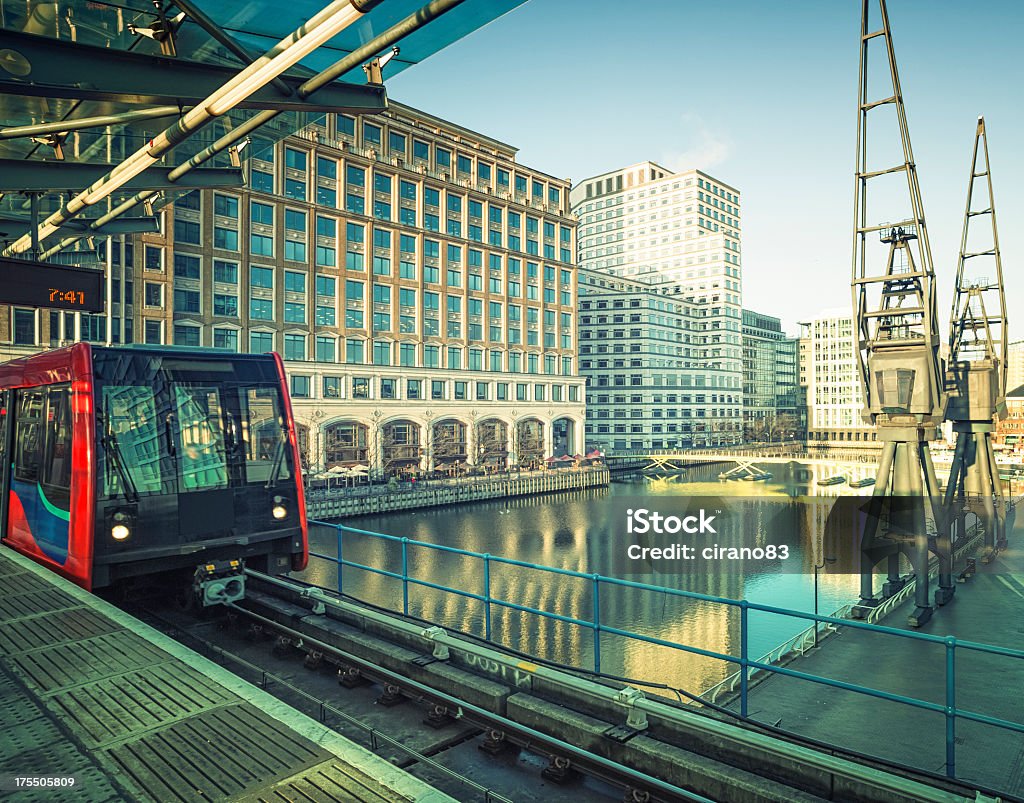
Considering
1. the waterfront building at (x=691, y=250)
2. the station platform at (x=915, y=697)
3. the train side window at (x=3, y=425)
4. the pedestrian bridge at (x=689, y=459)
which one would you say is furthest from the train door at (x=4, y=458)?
the waterfront building at (x=691, y=250)

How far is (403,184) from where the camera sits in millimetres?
63812

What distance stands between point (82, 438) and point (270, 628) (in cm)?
337

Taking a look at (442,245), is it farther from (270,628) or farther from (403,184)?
(270,628)

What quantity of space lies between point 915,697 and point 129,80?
67.3ft

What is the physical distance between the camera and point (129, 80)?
6.65 metres

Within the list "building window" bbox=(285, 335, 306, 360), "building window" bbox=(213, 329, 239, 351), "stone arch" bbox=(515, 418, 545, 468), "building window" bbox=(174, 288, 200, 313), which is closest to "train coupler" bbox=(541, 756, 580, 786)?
"building window" bbox=(213, 329, 239, 351)

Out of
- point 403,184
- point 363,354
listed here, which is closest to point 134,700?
point 363,354

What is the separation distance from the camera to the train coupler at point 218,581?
349 inches

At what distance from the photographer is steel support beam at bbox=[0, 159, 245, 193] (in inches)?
369

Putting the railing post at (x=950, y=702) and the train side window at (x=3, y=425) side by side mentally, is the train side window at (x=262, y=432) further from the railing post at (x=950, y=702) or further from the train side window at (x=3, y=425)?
the railing post at (x=950, y=702)

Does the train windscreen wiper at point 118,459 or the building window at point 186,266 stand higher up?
the building window at point 186,266

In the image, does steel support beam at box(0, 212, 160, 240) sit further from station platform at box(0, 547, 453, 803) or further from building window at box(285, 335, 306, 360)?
building window at box(285, 335, 306, 360)

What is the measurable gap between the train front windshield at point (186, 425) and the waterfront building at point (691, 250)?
99.8 meters

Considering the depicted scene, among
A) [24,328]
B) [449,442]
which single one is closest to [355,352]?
[449,442]
